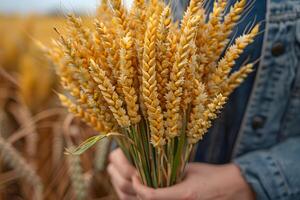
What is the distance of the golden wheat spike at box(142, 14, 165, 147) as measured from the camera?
59 cm

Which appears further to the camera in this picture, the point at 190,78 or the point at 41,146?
the point at 41,146

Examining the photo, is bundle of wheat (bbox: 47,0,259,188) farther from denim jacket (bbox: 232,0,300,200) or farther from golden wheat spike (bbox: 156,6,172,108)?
denim jacket (bbox: 232,0,300,200)

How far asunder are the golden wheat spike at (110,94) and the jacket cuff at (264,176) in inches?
12.5

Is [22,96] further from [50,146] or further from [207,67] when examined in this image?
[207,67]

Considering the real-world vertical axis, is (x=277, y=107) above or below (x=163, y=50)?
below

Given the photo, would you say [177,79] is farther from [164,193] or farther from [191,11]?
[164,193]

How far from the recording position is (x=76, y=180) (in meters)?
1.02

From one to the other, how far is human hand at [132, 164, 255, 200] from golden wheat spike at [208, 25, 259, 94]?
0.62ft

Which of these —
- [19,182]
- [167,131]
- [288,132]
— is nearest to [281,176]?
[288,132]

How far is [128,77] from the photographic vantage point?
0.63 meters

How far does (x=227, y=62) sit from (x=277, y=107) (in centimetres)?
32

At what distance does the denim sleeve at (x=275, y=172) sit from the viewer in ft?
2.85

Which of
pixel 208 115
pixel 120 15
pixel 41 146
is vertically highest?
pixel 120 15

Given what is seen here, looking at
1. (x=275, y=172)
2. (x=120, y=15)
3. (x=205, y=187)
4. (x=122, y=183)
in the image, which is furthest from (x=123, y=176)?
(x=120, y=15)
